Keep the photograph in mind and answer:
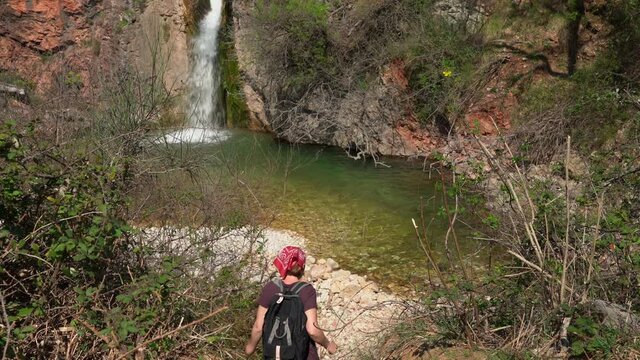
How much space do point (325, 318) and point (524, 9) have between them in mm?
9188

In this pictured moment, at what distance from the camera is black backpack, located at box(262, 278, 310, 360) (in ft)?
12.1

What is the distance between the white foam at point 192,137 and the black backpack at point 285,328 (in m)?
4.67

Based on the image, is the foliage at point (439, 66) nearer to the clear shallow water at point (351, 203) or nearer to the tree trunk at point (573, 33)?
the clear shallow water at point (351, 203)

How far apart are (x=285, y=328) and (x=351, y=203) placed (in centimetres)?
683

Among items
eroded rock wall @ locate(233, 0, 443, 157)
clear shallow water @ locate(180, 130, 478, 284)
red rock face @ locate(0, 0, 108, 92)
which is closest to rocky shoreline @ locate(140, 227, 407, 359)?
clear shallow water @ locate(180, 130, 478, 284)

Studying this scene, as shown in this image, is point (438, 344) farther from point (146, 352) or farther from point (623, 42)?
point (623, 42)

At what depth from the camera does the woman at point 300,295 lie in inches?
147

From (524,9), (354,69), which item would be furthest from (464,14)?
(354,69)

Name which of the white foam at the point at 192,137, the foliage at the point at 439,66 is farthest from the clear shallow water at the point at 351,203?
the foliage at the point at 439,66

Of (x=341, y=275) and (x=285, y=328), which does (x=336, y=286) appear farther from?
(x=285, y=328)

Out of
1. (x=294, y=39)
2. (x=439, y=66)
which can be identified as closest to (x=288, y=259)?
(x=439, y=66)

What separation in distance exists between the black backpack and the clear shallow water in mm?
4001

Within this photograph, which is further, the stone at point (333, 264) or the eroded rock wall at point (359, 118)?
the eroded rock wall at point (359, 118)

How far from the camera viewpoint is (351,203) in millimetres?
10453
